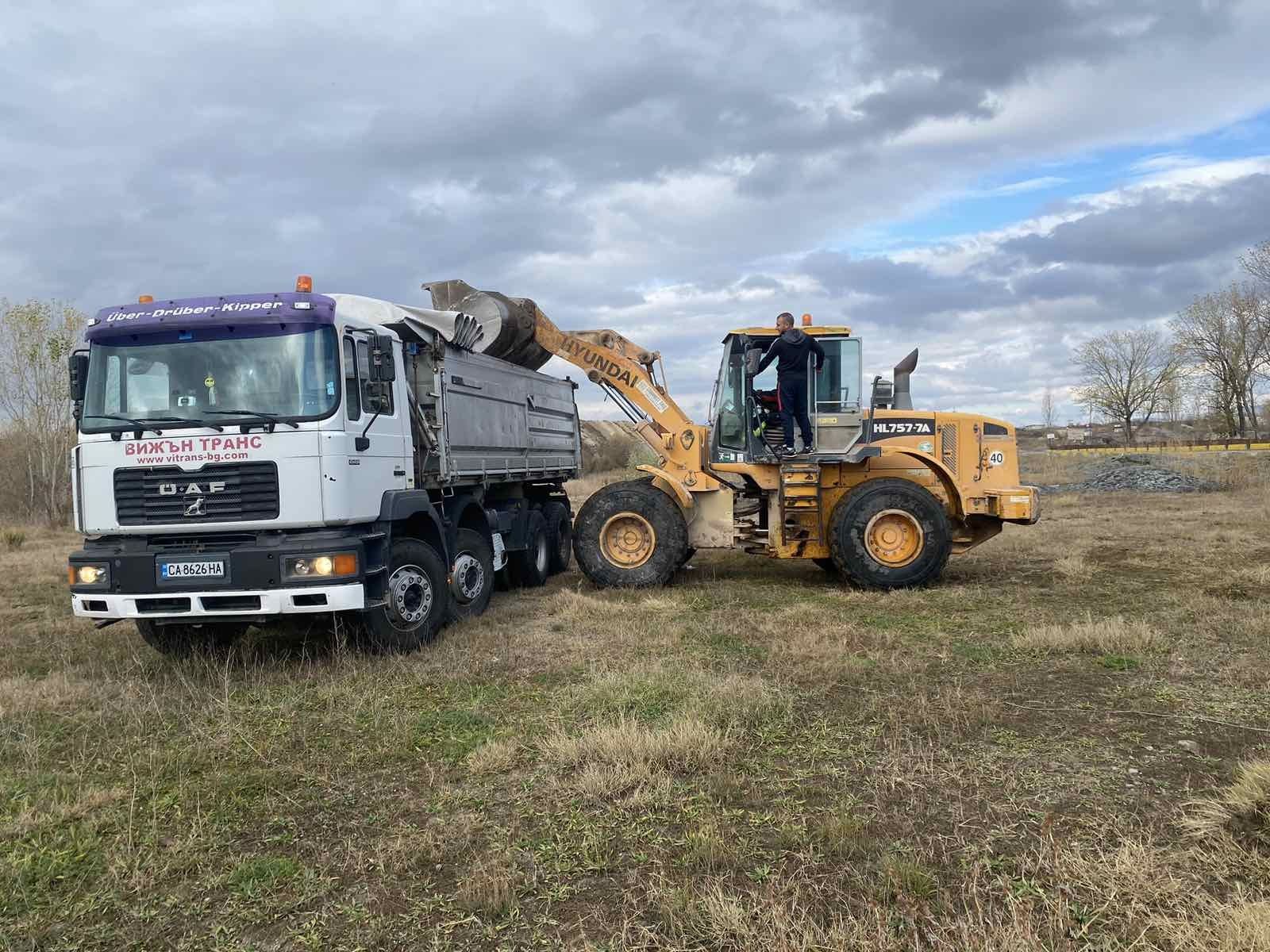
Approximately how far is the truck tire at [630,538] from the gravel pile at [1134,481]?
20708 millimetres

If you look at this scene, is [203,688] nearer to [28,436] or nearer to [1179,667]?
[1179,667]

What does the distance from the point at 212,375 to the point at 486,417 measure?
3.45m

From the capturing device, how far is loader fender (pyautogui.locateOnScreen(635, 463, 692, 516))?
35.2 ft

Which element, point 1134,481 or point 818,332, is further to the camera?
point 1134,481

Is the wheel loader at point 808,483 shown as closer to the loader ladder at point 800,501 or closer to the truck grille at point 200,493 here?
the loader ladder at point 800,501

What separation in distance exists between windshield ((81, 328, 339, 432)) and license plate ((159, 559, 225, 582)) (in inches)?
42.7

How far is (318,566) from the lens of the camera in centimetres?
643

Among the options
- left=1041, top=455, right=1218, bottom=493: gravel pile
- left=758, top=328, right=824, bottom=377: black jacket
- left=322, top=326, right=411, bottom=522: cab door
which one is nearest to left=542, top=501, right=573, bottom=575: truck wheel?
left=758, top=328, right=824, bottom=377: black jacket

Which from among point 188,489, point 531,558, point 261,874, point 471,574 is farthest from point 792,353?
→ point 261,874

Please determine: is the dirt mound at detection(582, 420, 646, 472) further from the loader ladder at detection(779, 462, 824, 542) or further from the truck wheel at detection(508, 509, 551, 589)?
the loader ladder at detection(779, 462, 824, 542)

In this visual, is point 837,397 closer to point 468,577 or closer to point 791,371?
point 791,371

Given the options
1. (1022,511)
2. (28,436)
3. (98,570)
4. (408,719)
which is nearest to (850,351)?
(1022,511)

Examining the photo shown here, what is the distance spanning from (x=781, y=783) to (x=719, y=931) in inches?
56.3

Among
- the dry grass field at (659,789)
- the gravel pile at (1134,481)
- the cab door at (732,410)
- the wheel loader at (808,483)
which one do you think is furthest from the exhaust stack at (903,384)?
the gravel pile at (1134,481)
